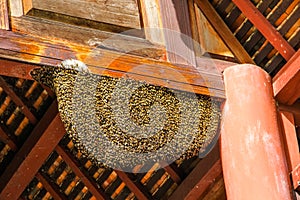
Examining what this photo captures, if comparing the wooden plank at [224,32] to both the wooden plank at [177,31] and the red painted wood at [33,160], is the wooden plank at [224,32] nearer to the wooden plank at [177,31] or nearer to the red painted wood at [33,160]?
the wooden plank at [177,31]

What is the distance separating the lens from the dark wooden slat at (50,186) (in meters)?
6.49

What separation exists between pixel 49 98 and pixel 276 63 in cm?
139

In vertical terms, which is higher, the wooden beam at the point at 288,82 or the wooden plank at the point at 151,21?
the wooden beam at the point at 288,82

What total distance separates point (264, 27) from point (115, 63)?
1.06 metres

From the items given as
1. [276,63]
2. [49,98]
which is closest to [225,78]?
[276,63]

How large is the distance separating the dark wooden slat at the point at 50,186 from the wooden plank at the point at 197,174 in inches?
32.0

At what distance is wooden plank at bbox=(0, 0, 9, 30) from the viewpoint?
4.70 meters

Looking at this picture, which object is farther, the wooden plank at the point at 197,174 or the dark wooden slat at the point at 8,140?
the dark wooden slat at the point at 8,140

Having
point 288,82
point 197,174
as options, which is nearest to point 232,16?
point 288,82

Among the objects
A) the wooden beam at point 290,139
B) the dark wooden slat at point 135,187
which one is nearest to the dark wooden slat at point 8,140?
the dark wooden slat at point 135,187

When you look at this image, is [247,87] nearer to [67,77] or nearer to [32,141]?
[67,77]

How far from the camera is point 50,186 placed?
651 cm

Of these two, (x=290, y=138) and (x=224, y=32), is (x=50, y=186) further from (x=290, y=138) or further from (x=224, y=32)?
(x=290, y=138)

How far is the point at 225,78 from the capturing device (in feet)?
17.3
